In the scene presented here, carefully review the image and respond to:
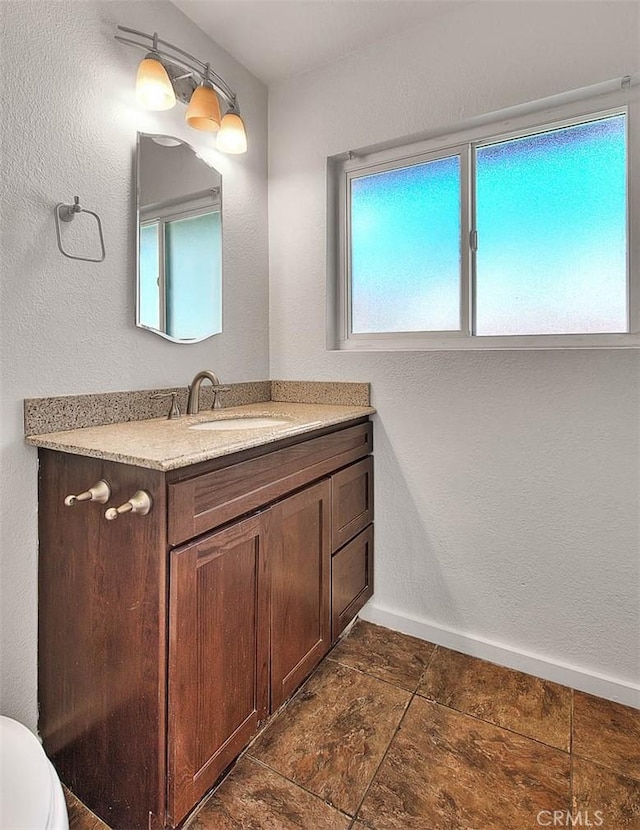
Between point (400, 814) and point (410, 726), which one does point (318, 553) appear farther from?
point (400, 814)

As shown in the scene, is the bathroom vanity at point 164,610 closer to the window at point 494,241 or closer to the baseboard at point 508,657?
the baseboard at point 508,657

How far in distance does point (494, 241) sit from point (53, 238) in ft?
5.00

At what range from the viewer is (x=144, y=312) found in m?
1.60

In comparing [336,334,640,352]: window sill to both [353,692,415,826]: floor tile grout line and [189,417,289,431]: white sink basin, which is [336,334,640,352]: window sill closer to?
[189,417,289,431]: white sink basin

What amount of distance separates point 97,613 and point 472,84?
7.02ft

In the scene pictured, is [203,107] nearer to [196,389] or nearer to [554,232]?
[196,389]

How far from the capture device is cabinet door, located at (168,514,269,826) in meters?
1.05

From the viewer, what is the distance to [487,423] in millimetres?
1774

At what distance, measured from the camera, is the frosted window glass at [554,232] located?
5.31ft

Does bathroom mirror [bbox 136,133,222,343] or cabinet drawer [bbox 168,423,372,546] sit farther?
bathroom mirror [bbox 136,133,222,343]

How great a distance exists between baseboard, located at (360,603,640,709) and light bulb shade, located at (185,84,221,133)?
6.64 feet

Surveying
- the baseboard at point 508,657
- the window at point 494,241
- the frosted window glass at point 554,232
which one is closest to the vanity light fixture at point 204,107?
the window at point 494,241

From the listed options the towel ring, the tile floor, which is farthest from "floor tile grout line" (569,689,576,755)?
the towel ring

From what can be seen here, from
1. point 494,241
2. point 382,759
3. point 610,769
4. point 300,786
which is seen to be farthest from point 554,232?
point 300,786
